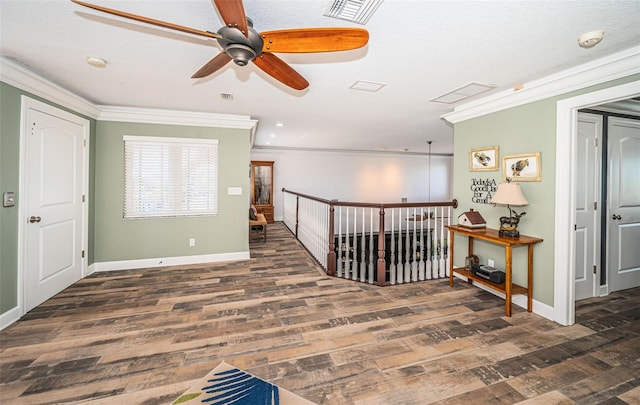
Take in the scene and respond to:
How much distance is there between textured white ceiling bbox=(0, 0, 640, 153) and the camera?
1.68 m

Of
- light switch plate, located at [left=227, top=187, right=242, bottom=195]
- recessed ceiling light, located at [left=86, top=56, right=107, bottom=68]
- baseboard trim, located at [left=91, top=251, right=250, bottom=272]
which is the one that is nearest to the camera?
recessed ceiling light, located at [left=86, top=56, right=107, bottom=68]

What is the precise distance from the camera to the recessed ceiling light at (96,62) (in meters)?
2.38

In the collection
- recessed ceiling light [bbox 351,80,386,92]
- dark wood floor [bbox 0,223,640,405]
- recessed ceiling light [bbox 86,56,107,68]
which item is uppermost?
recessed ceiling light [bbox 351,80,386,92]

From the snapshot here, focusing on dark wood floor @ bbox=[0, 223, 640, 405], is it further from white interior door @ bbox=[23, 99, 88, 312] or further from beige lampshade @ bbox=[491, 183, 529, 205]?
beige lampshade @ bbox=[491, 183, 529, 205]

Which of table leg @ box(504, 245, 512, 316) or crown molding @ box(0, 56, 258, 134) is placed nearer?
crown molding @ box(0, 56, 258, 134)

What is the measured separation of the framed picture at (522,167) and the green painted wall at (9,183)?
17.4 feet

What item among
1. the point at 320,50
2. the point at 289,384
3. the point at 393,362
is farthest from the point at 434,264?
the point at 320,50

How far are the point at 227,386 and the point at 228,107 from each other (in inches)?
135

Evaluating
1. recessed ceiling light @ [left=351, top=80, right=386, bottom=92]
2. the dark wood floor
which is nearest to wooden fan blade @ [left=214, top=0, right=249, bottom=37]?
recessed ceiling light @ [left=351, top=80, right=386, bottom=92]

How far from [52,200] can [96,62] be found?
5.93 feet

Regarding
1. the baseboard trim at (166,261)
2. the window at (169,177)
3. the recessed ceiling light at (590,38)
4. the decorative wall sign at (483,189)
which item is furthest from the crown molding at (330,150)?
the recessed ceiling light at (590,38)

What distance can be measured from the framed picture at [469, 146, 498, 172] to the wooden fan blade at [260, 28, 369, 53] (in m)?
2.75

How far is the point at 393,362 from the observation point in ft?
6.70

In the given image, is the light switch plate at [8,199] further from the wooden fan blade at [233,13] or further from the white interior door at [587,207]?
the white interior door at [587,207]
